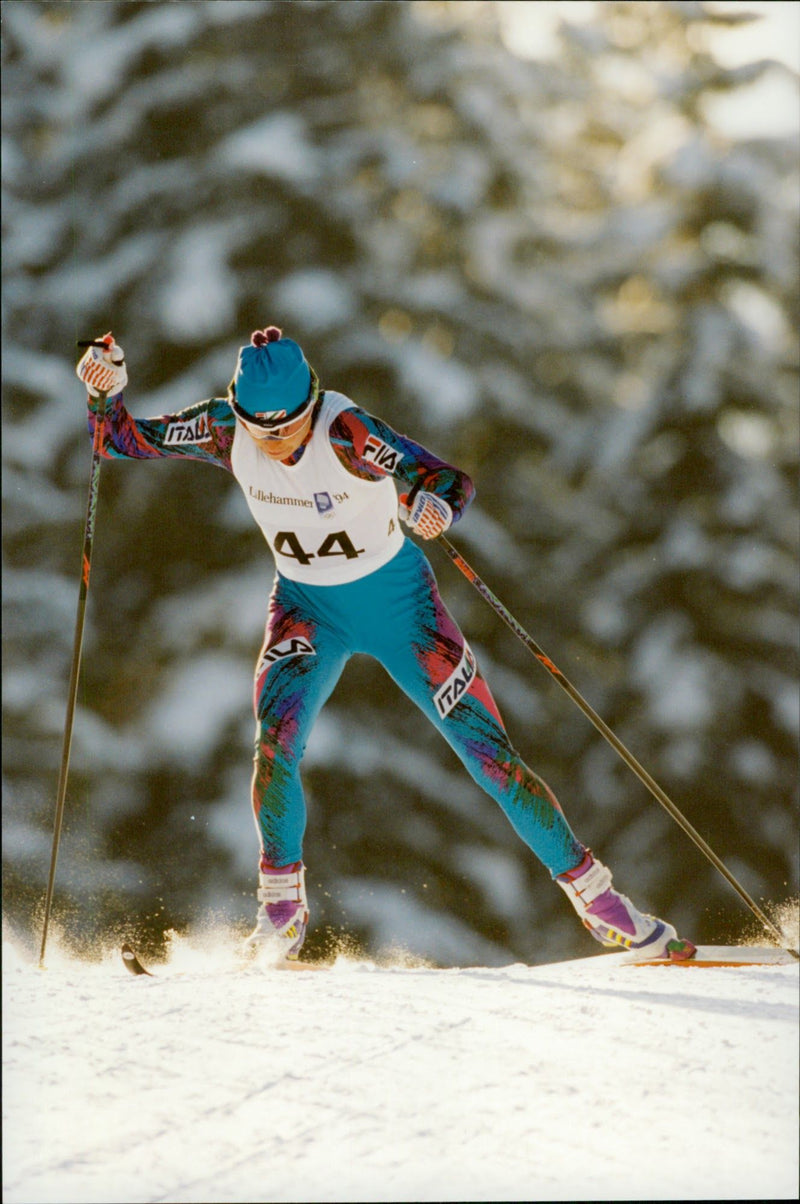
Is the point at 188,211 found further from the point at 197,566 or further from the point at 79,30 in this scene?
the point at 197,566

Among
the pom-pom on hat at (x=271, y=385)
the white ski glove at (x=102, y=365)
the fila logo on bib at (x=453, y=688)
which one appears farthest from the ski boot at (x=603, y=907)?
the white ski glove at (x=102, y=365)

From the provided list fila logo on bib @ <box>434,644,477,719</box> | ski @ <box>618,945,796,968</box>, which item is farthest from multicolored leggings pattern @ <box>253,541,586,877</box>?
ski @ <box>618,945,796,968</box>

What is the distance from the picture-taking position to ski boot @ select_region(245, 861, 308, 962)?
2.39 metres

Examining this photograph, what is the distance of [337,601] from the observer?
2.42 metres

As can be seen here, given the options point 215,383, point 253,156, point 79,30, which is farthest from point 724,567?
point 79,30

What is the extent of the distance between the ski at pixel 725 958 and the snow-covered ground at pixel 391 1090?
300mm

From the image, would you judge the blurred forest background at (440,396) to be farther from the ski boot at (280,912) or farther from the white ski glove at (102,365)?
the white ski glove at (102,365)

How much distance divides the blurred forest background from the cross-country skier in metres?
1.90

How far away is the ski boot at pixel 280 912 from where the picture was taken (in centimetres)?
239

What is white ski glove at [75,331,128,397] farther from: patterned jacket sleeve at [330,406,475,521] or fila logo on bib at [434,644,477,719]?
fila logo on bib at [434,644,477,719]

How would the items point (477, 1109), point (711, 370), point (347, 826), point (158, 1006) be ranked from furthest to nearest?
point (711, 370)
point (347, 826)
point (158, 1006)
point (477, 1109)

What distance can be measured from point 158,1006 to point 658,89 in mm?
4335

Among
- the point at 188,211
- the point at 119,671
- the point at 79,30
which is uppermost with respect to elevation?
the point at 79,30

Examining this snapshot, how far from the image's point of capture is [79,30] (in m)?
4.72
